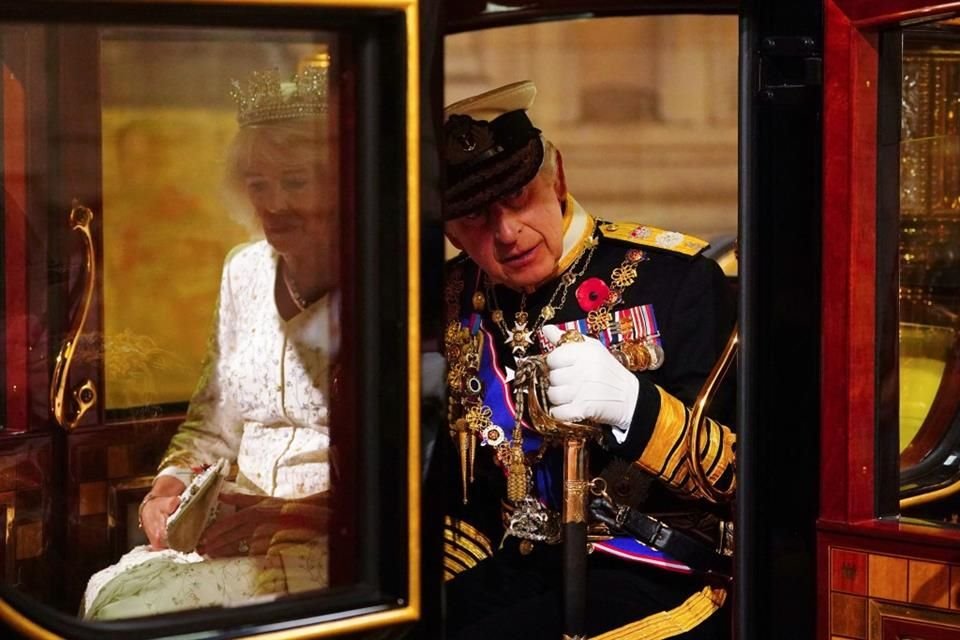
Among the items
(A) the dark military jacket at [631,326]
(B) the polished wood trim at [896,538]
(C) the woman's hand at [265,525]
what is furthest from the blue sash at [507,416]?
(C) the woman's hand at [265,525]

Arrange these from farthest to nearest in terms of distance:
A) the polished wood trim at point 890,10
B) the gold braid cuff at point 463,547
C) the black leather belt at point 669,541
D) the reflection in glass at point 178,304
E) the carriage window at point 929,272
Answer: the gold braid cuff at point 463,547
the black leather belt at point 669,541
the carriage window at point 929,272
the polished wood trim at point 890,10
the reflection in glass at point 178,304

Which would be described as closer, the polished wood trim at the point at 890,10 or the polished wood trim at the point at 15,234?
the polished wood trim at the point at 15,234

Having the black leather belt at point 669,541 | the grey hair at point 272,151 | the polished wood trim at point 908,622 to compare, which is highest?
the grey hair at point 272,151

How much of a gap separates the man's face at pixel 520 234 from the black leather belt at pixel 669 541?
41 cm

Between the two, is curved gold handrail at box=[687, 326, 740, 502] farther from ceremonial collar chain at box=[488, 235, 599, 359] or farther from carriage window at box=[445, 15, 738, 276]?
carriage window at box=[445, 15, 738, 276]

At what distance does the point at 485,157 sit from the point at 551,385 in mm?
392

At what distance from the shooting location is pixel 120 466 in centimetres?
167

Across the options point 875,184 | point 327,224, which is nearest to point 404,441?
point 327,224

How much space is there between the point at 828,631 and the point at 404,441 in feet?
2.26

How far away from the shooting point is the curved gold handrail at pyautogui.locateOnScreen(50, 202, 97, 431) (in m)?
Result: 1.61

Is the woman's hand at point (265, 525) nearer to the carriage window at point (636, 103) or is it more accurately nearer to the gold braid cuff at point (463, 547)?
the gold braid cuff at point (463, 547)

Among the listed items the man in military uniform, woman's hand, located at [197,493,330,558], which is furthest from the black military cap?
woman's hand, located at [197,493,330,558]

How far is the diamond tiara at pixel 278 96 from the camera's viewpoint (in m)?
1.58

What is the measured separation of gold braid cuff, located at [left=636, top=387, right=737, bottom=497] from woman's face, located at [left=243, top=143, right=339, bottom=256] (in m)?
0.69
